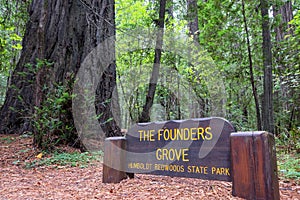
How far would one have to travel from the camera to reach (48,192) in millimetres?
3109

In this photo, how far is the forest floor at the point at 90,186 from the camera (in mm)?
2793

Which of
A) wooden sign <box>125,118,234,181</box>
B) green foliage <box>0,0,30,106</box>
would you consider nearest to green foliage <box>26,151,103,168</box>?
wooden sign <box>125,118,234,181</box>

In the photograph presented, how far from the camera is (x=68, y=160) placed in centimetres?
499

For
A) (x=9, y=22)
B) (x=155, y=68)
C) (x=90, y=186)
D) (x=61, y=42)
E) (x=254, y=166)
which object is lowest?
(x=90, y=186)

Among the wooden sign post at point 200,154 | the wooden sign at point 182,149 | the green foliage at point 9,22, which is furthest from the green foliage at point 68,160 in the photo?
the green foliage at point 9,22

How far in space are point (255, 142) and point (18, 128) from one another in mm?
6540

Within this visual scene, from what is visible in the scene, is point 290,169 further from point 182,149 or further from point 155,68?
point 155,68

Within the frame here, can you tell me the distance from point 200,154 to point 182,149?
231 millimetres

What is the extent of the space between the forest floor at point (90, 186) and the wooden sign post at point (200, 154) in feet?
0.64

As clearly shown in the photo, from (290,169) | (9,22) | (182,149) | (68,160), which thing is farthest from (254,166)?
(9,22)

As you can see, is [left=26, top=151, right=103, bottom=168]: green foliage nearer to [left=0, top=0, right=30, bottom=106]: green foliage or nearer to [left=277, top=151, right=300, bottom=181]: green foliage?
[left=0, top=0, right=30, bottom=106]: green foliage

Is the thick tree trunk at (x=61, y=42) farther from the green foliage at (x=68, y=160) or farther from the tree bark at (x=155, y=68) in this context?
the green foliage at (x=68, y=160)

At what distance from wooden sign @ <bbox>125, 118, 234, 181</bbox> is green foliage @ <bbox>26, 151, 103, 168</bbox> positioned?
1834 millimetres

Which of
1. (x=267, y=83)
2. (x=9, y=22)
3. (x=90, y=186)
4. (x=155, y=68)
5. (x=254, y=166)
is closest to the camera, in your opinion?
(x=254, y=166)
